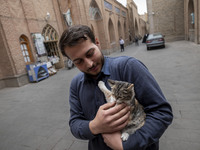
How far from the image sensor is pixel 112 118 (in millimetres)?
963

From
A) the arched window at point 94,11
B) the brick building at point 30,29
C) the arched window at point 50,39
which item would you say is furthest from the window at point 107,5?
the arched window at point 50,39

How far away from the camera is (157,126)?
984 mm

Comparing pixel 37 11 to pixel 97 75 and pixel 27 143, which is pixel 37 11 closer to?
pixel 27 143

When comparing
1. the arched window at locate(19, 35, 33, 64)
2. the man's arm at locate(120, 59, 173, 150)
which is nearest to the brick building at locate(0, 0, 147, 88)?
the arched window at locate(19, 35, 33, 64)

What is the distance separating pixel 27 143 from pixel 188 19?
69.4 feet

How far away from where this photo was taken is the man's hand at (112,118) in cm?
97

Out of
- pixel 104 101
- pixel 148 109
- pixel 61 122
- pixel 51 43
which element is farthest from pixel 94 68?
pixel 51 43

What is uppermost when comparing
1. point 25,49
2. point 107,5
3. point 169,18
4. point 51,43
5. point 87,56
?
point 107,5

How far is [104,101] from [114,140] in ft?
1.08

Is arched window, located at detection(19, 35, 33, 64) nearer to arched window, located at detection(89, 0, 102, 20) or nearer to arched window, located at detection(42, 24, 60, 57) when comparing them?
arched window, located at detection(42, 24, 60, 57)

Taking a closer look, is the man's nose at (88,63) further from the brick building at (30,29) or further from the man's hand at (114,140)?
the brick building at (30,29)

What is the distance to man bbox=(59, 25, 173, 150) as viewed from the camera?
0.98 metres

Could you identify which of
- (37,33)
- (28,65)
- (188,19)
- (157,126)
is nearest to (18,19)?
(37,33)

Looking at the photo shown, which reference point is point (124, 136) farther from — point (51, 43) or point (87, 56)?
point (51, 43)
